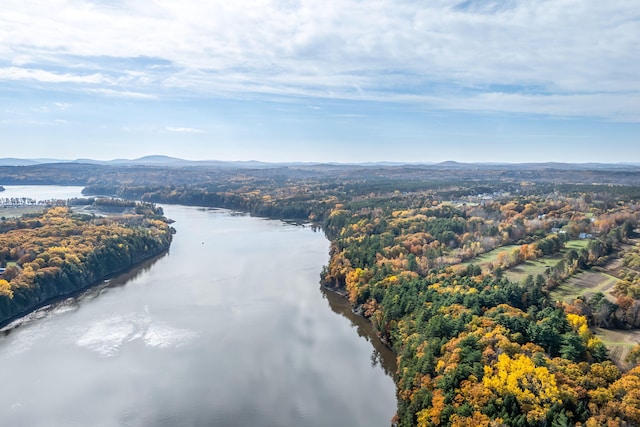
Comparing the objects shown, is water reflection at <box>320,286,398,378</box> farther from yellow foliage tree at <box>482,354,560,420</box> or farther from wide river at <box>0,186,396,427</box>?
yellow foliage tree at <box>482,354,560,420</box>

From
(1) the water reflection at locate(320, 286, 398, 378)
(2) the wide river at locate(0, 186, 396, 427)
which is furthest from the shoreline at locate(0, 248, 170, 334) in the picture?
(1) the water reflection at locate(320, 286, 398, 378)

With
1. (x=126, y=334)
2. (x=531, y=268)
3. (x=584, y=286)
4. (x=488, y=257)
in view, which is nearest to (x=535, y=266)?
(x=531, y=268)

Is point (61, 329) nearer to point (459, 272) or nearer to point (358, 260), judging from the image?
point (358, 260)

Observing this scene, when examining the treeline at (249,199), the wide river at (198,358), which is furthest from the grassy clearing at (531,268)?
the treeline at (249,199)

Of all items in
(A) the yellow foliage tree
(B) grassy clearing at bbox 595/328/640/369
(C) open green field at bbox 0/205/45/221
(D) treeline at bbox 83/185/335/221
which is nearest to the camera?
(A) the yellow foliage tree

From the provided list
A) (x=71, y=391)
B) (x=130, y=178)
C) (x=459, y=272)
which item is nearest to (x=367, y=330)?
(x=459, y=272)
